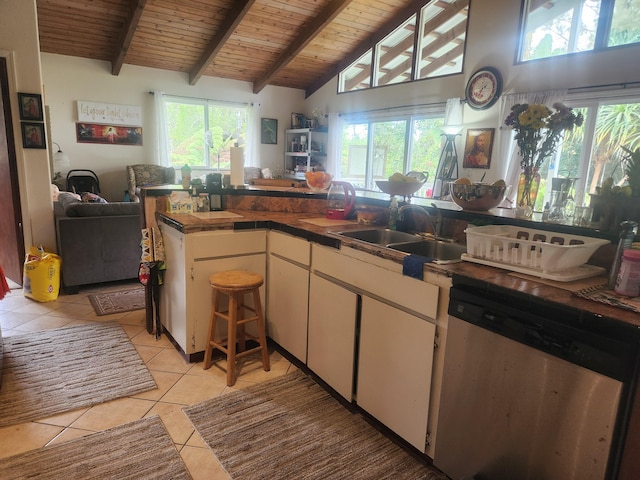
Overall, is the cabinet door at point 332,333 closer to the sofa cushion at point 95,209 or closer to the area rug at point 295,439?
the area rug at point 295,439

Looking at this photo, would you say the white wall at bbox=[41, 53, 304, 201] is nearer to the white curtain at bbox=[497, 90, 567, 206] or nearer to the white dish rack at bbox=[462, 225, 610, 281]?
the white curtain at bbox=[497, 90, 567, 206]

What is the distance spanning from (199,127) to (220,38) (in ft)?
6.56

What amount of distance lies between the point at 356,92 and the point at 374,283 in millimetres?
6232

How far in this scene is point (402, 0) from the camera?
5996 millimetres

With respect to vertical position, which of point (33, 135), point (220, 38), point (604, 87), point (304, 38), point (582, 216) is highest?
point (304, 38)

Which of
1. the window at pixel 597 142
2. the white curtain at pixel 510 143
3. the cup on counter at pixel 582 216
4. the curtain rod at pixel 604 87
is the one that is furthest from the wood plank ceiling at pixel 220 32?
the cup on counter at pixel 582 216

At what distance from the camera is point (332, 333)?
2.12 m

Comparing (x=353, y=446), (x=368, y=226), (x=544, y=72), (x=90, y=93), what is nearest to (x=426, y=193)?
(x=544, y=72)

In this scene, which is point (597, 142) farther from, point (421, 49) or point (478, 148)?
point (421, 49)

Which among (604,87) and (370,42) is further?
(370,42)

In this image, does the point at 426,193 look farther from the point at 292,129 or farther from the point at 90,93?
the point at 90,93

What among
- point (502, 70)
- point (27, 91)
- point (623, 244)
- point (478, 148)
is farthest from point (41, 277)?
point (502, 70)

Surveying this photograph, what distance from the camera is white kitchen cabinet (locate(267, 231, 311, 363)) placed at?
2.31 meters

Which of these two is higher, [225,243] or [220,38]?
[220,38]
